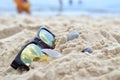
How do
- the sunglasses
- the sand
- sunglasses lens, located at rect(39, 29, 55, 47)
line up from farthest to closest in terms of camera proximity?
sunglasses lens, located at rect(39, 29, 55, 47) < the sunglasses < the sand

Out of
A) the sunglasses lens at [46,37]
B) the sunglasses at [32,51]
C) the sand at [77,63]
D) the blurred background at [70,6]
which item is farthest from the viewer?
the blurred background at [70,6]

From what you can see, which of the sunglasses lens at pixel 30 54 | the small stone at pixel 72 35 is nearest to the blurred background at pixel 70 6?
the small stone at pixel 72 35

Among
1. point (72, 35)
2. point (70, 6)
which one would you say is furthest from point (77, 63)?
point (70, 6)

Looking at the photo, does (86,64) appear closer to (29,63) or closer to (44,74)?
(44,74)

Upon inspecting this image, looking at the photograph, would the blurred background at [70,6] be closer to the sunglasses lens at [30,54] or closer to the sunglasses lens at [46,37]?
the sunglasses lens at [46,37]

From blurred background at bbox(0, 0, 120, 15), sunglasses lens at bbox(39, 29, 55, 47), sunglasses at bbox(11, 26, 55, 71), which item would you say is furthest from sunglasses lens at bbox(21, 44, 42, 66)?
blurred background at bbox(0, 0, 120, 15)

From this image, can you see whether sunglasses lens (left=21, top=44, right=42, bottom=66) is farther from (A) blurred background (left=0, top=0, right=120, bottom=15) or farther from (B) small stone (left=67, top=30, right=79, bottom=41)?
(A) blurred background (left=0, top=0, right=120, bottom=15)

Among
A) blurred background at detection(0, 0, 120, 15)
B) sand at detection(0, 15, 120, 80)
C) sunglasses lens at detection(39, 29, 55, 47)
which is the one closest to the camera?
sand at detection(0, 15, 120, 80)

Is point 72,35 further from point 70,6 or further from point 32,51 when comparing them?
point 70,6
